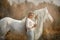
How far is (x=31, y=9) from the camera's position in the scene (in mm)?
4184

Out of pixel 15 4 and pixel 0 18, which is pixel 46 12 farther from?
pixel 0 18

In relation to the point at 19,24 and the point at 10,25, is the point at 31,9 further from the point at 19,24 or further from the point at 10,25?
the point at 10,25

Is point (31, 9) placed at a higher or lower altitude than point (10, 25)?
higher

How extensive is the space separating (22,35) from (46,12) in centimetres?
82

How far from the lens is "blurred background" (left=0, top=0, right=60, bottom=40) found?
4129mm

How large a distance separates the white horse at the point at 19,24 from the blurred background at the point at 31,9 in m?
0.09

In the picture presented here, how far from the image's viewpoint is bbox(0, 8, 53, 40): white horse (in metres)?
4.12

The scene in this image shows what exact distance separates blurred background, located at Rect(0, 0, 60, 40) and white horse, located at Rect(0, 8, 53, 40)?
9 cm

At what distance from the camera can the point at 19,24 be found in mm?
4121

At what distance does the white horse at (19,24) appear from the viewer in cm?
412

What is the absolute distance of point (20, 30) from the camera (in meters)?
4.12

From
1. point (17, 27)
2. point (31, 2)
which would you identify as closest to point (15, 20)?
point (17, 27)

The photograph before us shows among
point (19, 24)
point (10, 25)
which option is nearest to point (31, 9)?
point (19, 24)

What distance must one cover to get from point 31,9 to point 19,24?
475 mm
